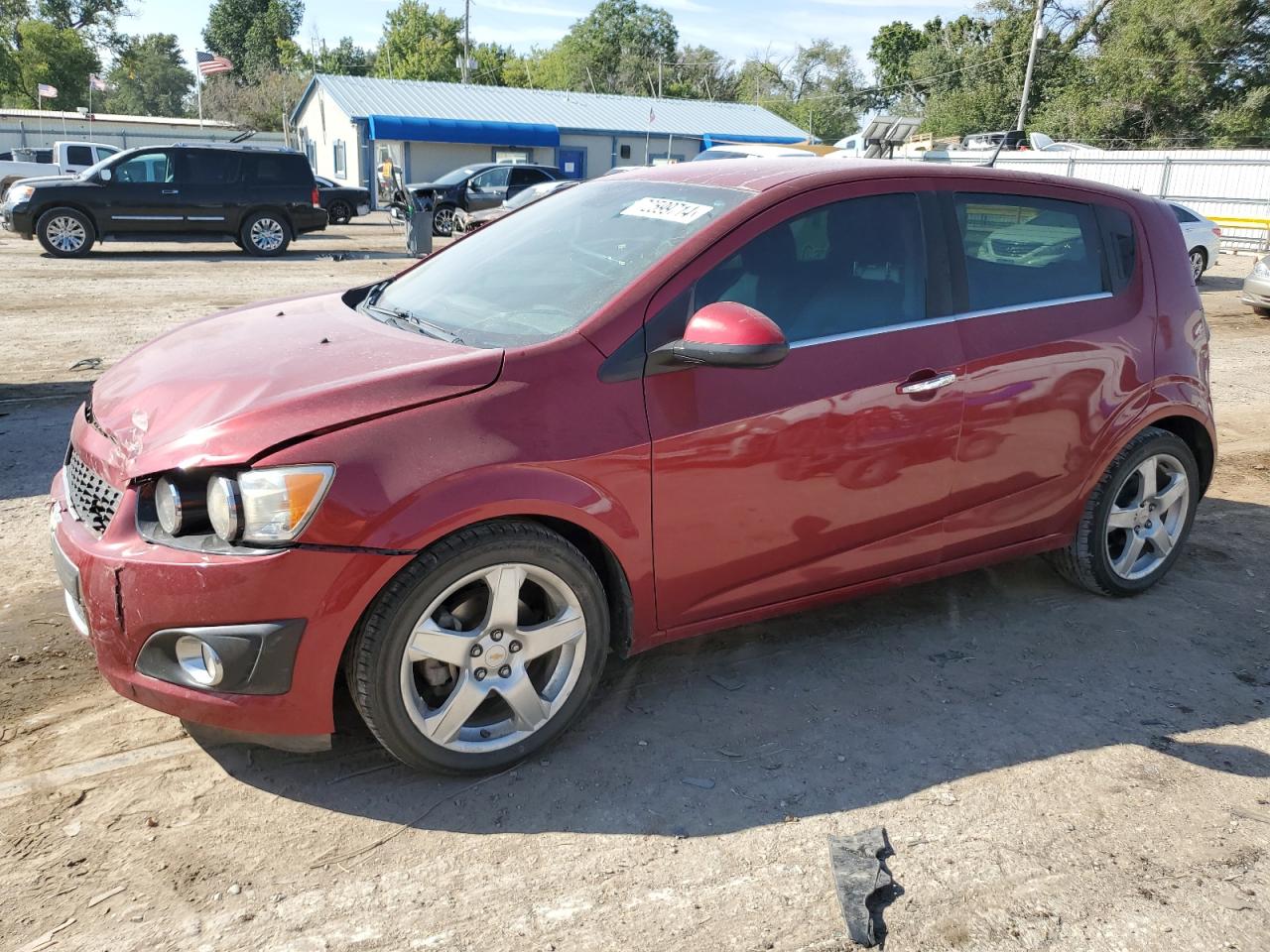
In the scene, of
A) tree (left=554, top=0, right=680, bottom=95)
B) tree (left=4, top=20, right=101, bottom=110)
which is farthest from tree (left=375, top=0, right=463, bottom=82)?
tree (left=4, top=20, right=101, bottom=110)

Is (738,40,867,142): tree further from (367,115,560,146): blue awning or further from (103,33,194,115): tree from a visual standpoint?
(103,33,194,115): tree

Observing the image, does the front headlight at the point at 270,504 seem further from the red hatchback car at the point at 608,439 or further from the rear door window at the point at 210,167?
the rear door window at the point at 210,167

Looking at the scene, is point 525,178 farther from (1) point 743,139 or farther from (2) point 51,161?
(1) point 743,139

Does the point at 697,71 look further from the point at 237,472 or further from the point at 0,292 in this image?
the point at 237,472

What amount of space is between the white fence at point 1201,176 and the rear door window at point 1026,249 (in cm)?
2257

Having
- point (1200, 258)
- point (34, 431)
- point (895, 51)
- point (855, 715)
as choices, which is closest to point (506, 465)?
point (855, 715)

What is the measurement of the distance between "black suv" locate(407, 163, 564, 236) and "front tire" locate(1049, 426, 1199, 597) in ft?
67.2

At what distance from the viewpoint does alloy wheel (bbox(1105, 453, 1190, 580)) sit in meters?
4.30

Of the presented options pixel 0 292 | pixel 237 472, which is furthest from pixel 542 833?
pixel 0 292

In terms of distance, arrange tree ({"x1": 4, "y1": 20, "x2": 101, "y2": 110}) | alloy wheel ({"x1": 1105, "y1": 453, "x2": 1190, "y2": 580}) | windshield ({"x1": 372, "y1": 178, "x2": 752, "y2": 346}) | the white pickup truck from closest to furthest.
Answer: windshield ({"x1": 372, "y1": 178, "x2": 752, "y2": 346})
alloy wheel ({"x1": 1105, "y1": 453, "x2": 1190, "y2": 580})
the white pickup truck
tree ({"x1": 4, "y1": 20, "x2": 101, "y2": 110})

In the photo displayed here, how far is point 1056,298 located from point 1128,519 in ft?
3.51

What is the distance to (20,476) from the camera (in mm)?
5426

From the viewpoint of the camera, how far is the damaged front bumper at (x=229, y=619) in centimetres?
253

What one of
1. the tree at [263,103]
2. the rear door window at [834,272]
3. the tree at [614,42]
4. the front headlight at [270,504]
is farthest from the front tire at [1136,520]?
the tree at [614,42]
